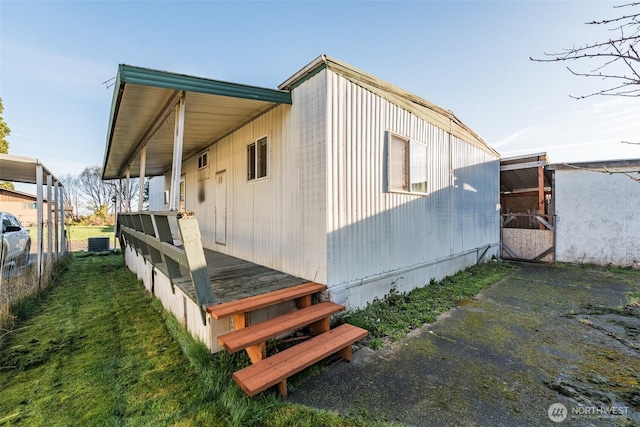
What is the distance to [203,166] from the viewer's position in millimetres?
7398

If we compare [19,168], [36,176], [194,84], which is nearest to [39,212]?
[36,176]

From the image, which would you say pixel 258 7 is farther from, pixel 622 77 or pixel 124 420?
pixel 124 420

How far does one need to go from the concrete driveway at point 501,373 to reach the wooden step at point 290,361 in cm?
25

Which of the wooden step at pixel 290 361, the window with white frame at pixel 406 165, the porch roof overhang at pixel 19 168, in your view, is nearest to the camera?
the wooden step at pixel 290 361

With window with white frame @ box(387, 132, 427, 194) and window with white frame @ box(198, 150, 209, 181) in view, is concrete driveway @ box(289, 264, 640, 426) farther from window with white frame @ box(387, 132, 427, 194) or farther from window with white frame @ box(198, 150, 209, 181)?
window with white frame @ box(198, 150, 209, 181)

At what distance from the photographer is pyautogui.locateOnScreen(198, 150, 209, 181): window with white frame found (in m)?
7.16

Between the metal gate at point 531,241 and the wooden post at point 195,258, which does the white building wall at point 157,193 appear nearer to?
the wooden post at point 195,258

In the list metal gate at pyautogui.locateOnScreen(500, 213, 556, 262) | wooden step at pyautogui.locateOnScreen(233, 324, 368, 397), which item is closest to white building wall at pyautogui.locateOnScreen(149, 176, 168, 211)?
wooden step at pyautogui.locateOnScreen(233, 324, 368, 397)

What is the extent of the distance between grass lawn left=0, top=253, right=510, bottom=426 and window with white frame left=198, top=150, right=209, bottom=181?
3.61m

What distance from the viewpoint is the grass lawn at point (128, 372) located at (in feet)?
6.83

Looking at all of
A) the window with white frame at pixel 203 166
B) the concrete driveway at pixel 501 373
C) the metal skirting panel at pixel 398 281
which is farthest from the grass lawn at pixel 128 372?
the window with white frame at pixel 203 166

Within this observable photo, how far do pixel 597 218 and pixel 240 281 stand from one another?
1019cm

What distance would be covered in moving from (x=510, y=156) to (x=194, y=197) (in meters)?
10.7

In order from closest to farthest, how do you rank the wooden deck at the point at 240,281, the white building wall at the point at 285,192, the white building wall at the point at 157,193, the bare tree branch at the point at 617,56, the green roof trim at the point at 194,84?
1. the bare tree branch at the point at 617,56
2. the green roof trim at the point at 194,84
3. the wooden deck at the point at 240,281
4. the white building wall at the point at 285,192
5. the white building wall at the point at 157,193
